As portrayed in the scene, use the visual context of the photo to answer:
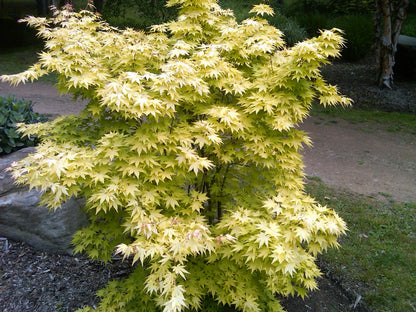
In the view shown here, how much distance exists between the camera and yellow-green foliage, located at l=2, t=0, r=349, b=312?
2633mm

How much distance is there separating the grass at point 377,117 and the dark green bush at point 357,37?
16.5 ft

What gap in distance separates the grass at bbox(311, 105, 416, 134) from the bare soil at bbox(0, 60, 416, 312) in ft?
0.86

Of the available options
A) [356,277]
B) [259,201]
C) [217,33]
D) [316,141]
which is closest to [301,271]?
[259,201]

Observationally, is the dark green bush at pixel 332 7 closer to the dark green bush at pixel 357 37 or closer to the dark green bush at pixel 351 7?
the dark green bush at pixel 351 7

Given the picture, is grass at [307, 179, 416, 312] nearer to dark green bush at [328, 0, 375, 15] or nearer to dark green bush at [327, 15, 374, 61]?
dark green bush at [327, 15, 374, 61]

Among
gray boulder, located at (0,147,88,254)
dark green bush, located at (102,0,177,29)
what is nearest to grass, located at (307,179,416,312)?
gray boulder, located at (0,147,88,254)

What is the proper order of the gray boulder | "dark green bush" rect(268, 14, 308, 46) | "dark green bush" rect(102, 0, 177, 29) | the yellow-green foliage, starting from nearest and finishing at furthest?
the yellow-green foliage
the gray boulder
"dark green bush" rect(268, 14, 308, 46)
"dark green bush" rect(102, 0, 177, 29)

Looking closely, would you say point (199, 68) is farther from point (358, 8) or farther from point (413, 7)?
point (413, 7)

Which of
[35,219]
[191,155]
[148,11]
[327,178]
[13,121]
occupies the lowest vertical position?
[327,178]

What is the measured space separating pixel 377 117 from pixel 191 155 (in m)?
8.73

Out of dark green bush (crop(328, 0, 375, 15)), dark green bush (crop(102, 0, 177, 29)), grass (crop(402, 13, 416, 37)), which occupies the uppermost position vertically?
dark green bush (crop(328, 0, 375, 15))

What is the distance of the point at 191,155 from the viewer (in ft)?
8.79

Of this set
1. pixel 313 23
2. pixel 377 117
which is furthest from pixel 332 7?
pixel 377 117

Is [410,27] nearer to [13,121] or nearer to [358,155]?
[358,155]
